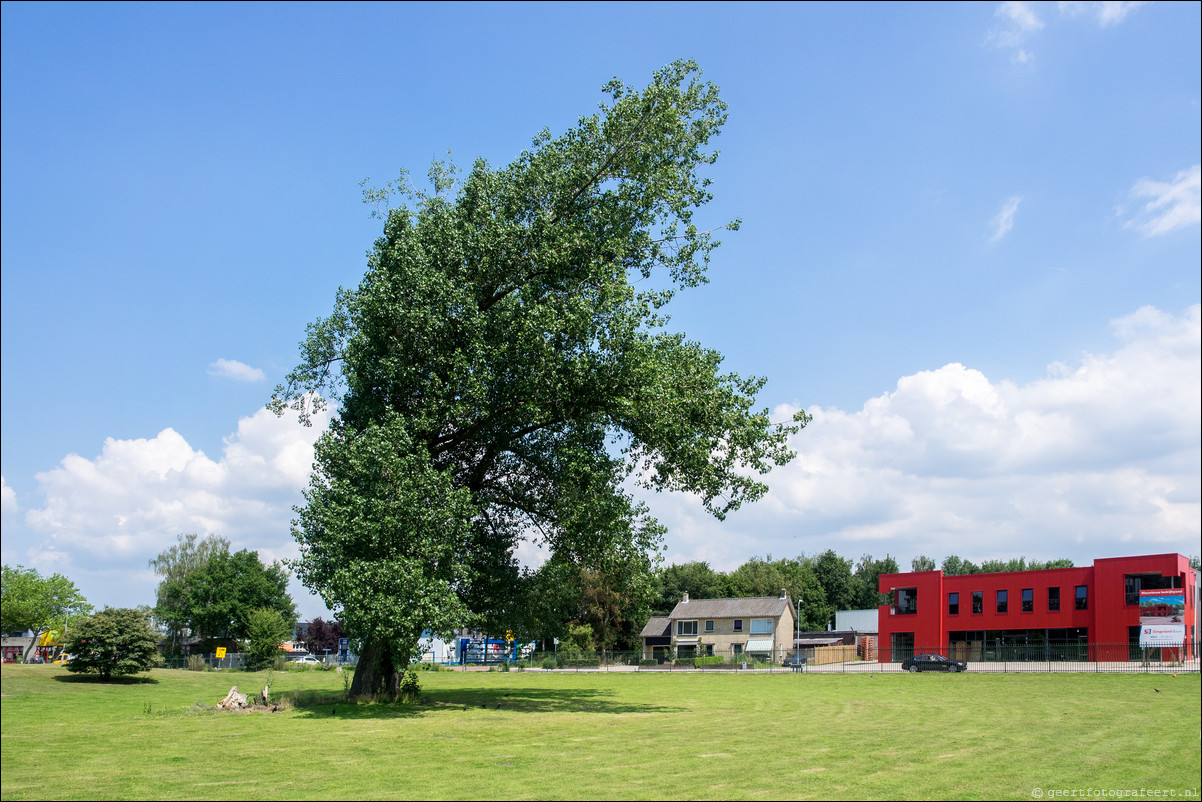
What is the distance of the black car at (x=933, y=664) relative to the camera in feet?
195

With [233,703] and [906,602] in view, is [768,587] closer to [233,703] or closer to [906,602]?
[906,602]

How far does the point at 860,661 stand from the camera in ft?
280

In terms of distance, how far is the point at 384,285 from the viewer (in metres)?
27.0

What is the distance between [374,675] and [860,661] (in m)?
A: 66.4

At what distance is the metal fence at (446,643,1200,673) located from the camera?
5672 centimetres

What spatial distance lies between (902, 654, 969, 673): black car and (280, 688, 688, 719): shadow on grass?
109 feet

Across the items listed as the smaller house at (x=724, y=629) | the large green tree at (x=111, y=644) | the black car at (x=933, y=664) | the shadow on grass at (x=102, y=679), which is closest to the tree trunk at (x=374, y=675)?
the shadow on grass at (x=102, y=679)

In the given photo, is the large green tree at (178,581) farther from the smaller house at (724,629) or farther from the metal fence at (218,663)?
the smaller house at (724,629)

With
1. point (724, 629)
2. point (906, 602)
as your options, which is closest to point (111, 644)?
point (906, 602)

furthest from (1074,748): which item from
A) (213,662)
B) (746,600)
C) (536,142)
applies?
(746,600)

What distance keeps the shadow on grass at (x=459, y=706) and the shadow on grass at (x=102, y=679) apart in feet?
55.8

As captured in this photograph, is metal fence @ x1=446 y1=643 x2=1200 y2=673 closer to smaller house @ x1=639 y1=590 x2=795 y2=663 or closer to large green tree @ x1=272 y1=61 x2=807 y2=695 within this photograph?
smaller house @ x1=639 y1=590 x2=795 y2=663

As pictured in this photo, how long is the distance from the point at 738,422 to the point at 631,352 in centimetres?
442

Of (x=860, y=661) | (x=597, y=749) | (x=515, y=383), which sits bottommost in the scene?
(x=860, y=661)
